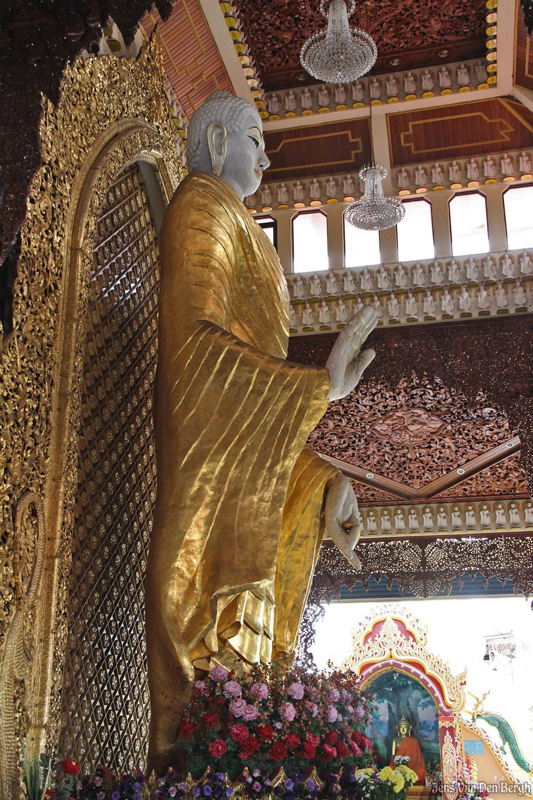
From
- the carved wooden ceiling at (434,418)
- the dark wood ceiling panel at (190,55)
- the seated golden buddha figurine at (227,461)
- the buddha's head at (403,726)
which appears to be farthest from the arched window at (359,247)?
the buddha's head at (403,726)

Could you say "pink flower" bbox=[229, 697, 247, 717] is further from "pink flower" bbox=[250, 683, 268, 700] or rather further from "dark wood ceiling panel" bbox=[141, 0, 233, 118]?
"dark wood ceiling panel" bbox=[141, 0, 233, 118]

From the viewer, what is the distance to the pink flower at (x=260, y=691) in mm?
2125

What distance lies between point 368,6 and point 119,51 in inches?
80.6

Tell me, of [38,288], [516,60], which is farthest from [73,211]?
[516,60]

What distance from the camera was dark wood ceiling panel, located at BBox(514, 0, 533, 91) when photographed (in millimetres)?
4766

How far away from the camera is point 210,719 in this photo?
6.77 feet

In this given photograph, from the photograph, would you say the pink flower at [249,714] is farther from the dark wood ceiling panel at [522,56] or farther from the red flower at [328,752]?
the dark wood ceiling panel at [522,56]

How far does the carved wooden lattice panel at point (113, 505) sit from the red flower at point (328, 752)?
0.89 metres

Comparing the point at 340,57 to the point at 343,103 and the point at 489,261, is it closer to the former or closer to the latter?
the point at 343,103

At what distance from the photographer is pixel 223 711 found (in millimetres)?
2102

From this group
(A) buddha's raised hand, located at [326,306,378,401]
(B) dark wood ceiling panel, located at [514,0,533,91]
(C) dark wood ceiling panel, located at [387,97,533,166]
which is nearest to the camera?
(A) buddha's raised hand, located at [326,306,378,401]

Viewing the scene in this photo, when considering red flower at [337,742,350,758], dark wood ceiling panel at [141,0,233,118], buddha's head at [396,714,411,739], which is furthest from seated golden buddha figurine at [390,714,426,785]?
red flower at [337,742,350,758]

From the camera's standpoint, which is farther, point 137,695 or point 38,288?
point 137,695

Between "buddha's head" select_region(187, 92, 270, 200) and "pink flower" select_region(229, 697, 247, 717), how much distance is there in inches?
76.4
